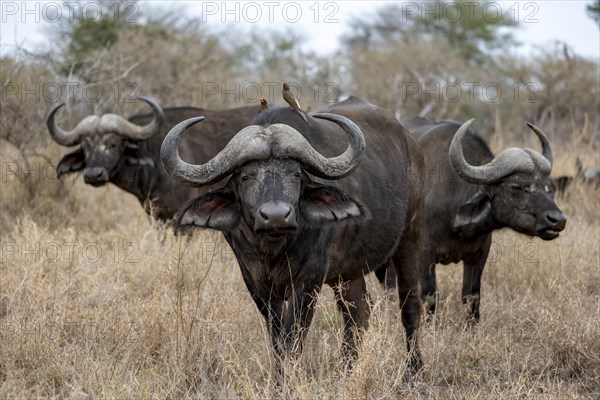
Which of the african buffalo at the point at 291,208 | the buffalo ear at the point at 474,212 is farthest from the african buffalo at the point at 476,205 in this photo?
the african buffalo at the point at 291,208

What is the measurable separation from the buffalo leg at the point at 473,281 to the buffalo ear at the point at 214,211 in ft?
7.81

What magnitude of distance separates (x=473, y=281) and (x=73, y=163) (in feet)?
14.9

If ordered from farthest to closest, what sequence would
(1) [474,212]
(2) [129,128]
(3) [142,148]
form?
(3) [142,148] < (2) [129,128] < (1) [474,212]

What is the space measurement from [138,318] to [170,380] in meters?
0.87

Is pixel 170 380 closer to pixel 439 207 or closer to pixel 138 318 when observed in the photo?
pixel 138 318

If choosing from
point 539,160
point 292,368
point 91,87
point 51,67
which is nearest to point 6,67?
point 51,67

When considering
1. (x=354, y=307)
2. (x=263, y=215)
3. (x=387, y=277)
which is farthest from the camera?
(x=387, y=277)

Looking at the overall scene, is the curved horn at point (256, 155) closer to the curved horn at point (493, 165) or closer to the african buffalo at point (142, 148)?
the curved horn at point (493, 165)

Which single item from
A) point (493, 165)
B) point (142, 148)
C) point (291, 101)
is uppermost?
point (291, 101)

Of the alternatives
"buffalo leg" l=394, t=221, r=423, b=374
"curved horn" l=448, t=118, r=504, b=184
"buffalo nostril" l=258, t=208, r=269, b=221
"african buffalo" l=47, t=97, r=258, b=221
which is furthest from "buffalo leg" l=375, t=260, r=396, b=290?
"buffalo nostril" l=258, t=208, r=269, b=221

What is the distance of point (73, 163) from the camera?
352 inches

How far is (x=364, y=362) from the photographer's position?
395 cm

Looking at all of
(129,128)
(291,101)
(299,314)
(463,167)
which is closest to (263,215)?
(299,314)

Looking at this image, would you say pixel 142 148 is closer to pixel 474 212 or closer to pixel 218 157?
pixel 474 212
